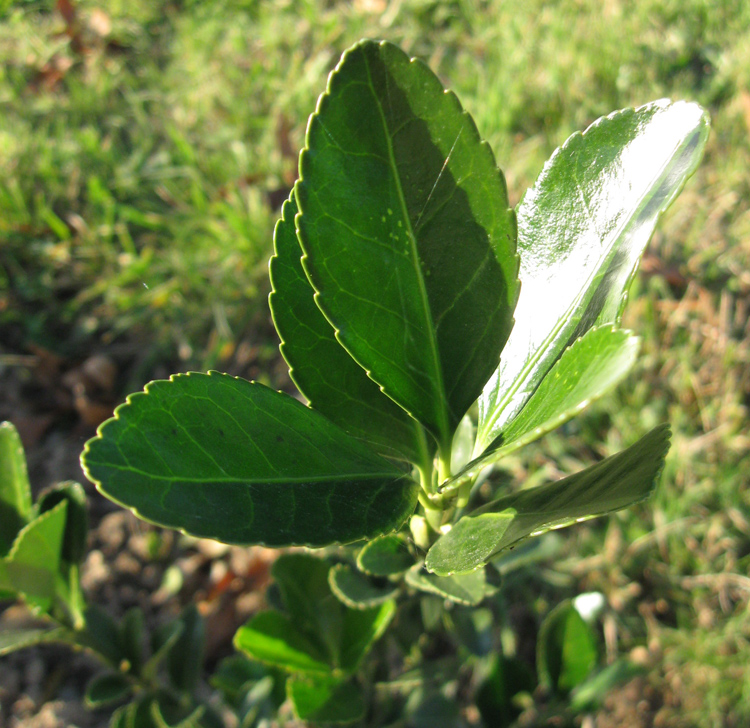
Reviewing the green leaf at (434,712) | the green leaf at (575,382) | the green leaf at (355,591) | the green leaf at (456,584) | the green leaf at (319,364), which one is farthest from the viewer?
the green leaf at (434,712)

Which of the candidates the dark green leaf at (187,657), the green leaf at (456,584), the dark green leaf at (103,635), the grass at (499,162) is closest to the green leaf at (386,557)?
the green leaf at (456,584)

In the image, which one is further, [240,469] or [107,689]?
[107,689]

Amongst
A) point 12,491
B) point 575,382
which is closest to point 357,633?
point 12,491

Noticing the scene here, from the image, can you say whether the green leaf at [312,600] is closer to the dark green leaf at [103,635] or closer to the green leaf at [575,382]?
the dark green leaf at [103,635]

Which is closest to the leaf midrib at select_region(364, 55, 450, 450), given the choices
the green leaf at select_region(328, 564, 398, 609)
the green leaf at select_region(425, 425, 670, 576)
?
→ the green leaf at select_region(425, 425, 670, 576)

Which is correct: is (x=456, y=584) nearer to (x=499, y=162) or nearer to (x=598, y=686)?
(x=598, y=686)

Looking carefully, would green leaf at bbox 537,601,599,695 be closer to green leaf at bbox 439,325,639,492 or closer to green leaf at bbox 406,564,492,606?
green leaf at bbox 406,564,492,606

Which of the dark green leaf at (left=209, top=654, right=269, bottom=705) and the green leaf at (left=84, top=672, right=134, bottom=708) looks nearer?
the green leaf at (left=84, top=672, right=134, bottom=708)
